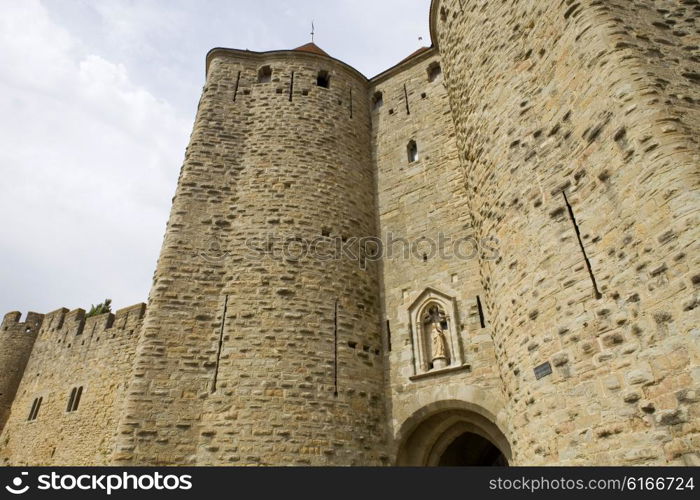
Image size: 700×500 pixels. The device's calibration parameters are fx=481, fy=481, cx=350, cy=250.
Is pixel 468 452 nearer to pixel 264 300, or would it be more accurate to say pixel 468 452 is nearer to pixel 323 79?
pixel 264 300

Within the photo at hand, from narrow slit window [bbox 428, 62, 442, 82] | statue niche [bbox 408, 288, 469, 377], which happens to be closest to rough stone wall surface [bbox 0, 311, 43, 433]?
statue niche [bbox 408, 288, 469, 377]

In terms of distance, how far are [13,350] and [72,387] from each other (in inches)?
162

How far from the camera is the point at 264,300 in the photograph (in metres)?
7.58

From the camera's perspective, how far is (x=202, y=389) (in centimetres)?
686

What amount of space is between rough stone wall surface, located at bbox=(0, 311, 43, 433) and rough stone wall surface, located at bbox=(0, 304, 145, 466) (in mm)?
321

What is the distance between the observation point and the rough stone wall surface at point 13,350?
1461 cm

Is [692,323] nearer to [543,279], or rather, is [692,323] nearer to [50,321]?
[543,279]

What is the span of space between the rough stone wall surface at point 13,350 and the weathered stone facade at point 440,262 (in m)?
3.29

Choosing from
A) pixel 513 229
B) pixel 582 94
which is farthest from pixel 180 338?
pixel 582 94

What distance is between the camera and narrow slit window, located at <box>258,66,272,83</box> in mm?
10648

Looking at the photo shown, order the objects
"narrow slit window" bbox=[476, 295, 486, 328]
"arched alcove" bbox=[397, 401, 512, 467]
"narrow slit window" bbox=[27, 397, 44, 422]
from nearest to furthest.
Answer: "arched alcove" bbox=[397, 401, 512, 467]
"narrow slit window" bbox=[476, 295, 486, 328]
"narrow slit window" bbox=[27, 397, 44, 422]

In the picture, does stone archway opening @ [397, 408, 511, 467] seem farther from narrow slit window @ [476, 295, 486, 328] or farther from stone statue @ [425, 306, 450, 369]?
narrow slit window @ [476, 295, 486, 328]

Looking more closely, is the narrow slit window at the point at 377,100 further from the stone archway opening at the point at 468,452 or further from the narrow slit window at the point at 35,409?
the narrow slit window at the point at 35,409

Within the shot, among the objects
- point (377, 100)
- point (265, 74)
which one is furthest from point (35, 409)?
point (377, 100)
